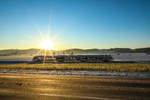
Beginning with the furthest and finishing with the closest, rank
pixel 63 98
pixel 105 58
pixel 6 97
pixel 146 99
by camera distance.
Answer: pixel 105 58 < pixel 6 97 < pixel 63 98 < pixel 146 99

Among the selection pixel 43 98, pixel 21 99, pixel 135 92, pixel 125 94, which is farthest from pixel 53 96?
pixel 135 92

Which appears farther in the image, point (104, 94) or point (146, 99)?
point (104, 94)

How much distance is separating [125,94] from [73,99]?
260 centimetres

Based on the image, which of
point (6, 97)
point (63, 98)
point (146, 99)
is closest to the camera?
point (146, 99)

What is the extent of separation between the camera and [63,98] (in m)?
5.34

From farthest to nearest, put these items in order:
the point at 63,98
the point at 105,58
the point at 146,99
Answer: the point at 105,58
the point at 63,98
the point at 146,99

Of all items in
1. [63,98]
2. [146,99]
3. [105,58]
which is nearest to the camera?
[146,99]

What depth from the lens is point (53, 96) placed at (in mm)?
5660

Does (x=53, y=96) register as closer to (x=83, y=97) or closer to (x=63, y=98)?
(x=63, y=98)

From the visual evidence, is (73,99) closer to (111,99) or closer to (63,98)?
(63,98)

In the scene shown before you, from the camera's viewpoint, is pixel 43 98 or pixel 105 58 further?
pixel 105 58

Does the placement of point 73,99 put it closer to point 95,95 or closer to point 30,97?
point 95,95

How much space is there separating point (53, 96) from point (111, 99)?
2.77m

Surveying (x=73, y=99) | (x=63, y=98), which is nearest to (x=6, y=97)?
(x=63, y=98)
